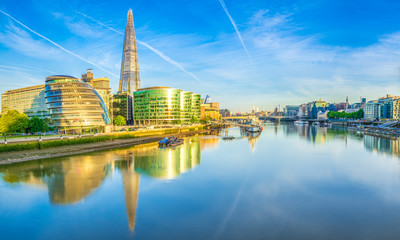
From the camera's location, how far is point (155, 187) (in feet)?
66.0

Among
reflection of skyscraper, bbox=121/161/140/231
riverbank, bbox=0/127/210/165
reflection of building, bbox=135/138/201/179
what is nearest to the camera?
reflection of skyscraper, bbox=121/161/140/231

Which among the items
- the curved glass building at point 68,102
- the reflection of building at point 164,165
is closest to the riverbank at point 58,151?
the reflection of building at point 164,165

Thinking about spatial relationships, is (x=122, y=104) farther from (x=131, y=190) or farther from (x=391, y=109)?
(x=391, y=109)

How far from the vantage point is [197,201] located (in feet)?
55.4

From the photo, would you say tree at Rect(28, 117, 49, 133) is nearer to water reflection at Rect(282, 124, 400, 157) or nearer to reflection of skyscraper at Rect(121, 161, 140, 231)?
reflection of skyscraper at Rect(121, 161, 140, 231)

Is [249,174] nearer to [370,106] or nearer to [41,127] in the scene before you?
[41,127]

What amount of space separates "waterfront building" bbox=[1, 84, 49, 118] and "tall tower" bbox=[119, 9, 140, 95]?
143ft

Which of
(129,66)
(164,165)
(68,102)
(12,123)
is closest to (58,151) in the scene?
(12,123)

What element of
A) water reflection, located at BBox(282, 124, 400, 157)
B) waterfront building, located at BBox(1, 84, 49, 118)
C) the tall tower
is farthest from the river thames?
the tall tower

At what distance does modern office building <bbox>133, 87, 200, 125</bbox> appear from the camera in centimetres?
11000

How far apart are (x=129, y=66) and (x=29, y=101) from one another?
163 feet

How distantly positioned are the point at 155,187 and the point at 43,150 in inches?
885

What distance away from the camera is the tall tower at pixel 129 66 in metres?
122

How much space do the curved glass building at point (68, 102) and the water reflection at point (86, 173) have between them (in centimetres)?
3189
